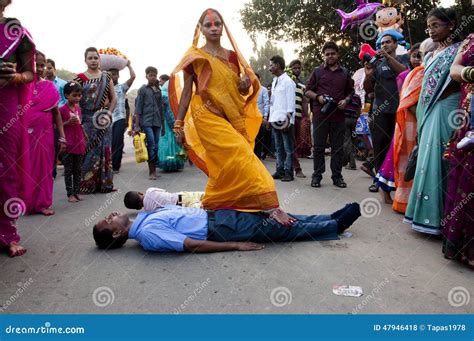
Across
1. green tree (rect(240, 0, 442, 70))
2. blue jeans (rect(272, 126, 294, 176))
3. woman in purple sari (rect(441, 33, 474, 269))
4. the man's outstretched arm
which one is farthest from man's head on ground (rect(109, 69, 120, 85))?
green tree (rect(240, 0, 442, 70))

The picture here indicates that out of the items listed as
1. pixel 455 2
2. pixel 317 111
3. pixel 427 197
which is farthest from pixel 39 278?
pixel 455 2

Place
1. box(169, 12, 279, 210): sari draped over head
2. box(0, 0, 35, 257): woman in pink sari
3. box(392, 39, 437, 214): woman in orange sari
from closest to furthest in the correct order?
1. box(0, 0, 35, 257): woman in pink sari
2. box(169, 12, 279, 210): sari draped over head
3. box(392, 39, 437, 214): woman in orange sari

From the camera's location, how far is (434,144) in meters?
3.86

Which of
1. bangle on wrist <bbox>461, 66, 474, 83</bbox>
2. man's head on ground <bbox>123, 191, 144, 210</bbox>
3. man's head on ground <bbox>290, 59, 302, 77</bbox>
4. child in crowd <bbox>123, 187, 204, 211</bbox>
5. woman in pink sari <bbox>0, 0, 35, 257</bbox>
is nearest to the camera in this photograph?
bangle on wrist <bbox>461, 66, 474, 83</bbox>

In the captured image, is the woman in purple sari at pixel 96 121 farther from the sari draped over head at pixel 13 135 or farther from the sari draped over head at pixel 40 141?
the sari draped over head at pixel 13 135

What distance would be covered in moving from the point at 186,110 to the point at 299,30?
573 inches

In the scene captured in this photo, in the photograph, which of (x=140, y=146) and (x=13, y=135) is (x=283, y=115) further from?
(x=13, y=135)

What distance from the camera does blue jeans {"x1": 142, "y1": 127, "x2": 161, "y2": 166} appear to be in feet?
25.6

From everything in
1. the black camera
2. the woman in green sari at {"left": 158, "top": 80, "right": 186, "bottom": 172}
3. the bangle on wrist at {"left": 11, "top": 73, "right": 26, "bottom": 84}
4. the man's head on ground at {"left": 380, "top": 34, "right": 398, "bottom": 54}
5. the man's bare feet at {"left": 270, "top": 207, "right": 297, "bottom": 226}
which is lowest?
the woman in green sari at {"left": 158, "top": 80, "right": 186, "bottom": 172}

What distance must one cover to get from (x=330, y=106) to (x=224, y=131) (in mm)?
3065

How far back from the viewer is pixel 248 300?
2.59 meters

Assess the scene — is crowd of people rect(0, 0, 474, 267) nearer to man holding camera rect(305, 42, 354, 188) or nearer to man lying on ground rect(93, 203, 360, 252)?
man lying on ground rect(93, 203, 360, 252)

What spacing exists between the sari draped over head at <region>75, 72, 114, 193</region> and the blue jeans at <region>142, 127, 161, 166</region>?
1.50 m

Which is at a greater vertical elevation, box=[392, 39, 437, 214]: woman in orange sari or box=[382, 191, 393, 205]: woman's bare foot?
box=[392, 39, 437, 214]: woman in orange sari
